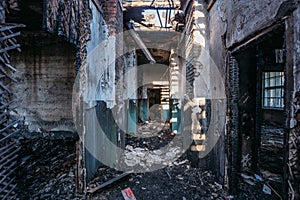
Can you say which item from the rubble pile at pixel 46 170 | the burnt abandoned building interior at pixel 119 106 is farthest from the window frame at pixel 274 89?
the rubble pile at pixel 46 170

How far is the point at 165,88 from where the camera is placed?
13.7 metres

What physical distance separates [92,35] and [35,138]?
2550 mm

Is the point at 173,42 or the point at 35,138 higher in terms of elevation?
the point at 173,42

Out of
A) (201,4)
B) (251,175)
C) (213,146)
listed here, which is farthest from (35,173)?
(201,4)

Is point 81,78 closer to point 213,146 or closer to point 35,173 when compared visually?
point 35,173

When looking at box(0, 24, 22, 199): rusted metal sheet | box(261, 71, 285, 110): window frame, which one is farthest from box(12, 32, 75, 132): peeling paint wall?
box(261, 71, 285, 110): window frame

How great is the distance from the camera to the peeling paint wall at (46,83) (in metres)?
4.64

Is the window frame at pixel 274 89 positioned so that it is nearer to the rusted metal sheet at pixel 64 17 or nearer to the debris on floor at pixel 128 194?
the debris on floor at pixel 128 194

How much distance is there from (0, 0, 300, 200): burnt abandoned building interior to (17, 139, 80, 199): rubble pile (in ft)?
0.07

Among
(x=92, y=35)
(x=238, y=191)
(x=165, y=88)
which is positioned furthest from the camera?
(x=165, y=88)

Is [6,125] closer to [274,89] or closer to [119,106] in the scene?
[119,106]

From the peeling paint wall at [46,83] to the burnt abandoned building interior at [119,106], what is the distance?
0.02 m

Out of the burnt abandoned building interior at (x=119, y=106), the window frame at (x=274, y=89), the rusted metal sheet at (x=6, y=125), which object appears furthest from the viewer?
the window frame at (x=274, y=89)

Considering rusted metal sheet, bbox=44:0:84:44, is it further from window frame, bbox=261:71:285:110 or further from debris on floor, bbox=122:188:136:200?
window frame, bbox=261:71:285:110
